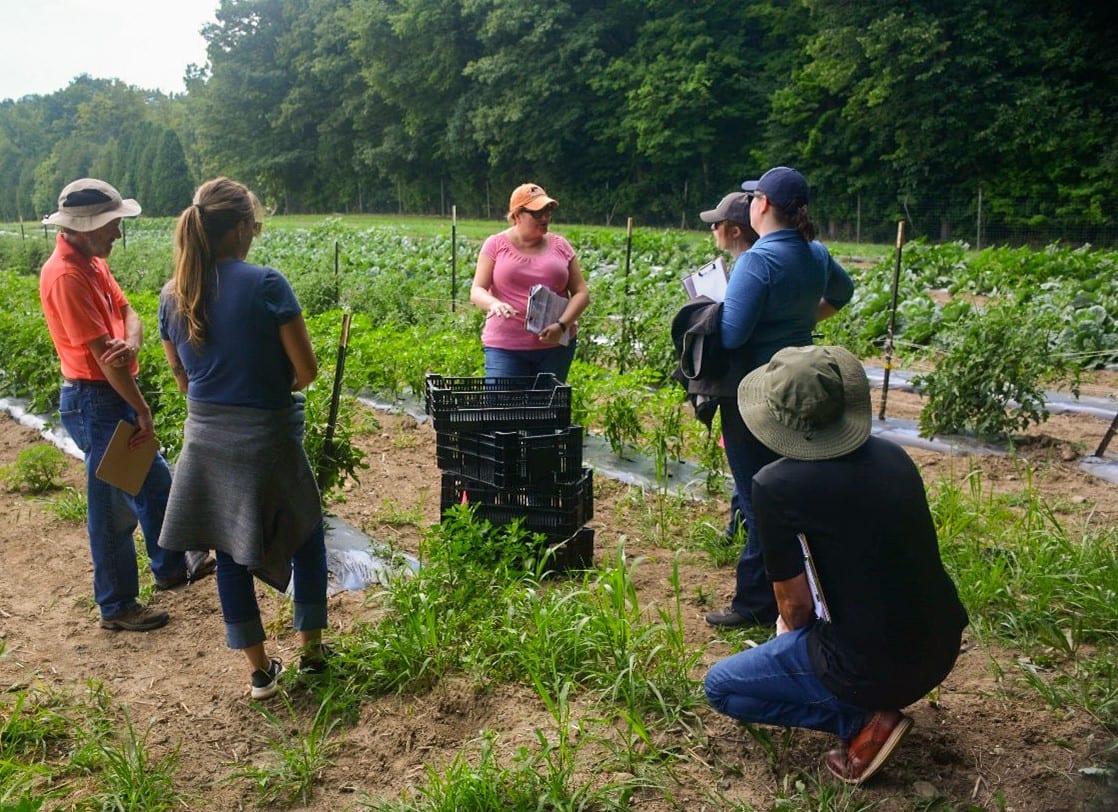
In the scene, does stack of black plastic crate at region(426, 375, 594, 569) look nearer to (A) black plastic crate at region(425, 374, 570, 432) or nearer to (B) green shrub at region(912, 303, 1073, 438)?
(A) black plastic crate at region(425, 374, 570, 432)

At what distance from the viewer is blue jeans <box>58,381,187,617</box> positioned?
155 inches

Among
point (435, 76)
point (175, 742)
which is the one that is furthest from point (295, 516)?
point (435, 76)

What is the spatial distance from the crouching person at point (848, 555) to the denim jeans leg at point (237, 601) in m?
1.81

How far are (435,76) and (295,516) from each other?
43339mm

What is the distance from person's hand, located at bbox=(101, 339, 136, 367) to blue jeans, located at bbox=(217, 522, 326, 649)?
104 cm

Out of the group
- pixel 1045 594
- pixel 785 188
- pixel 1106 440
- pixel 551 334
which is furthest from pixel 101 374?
pixel 1106 440

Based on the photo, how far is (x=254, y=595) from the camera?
3336 millimetres

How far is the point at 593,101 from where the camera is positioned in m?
38.2

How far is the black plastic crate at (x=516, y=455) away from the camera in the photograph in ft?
13.1

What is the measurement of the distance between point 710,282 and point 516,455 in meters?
1.09

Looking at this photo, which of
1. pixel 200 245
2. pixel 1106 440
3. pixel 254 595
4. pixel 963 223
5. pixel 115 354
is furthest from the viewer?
pixel 963 223

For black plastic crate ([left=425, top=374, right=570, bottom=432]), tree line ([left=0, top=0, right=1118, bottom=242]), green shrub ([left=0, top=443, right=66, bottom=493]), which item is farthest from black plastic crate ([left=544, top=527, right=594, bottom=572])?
green shrub ([left=0, top=443, right=66, bottom=493])

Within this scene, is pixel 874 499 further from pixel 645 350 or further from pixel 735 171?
pixel 735 171

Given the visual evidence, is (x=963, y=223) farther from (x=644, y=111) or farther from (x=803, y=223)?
(x=803, y=223)
